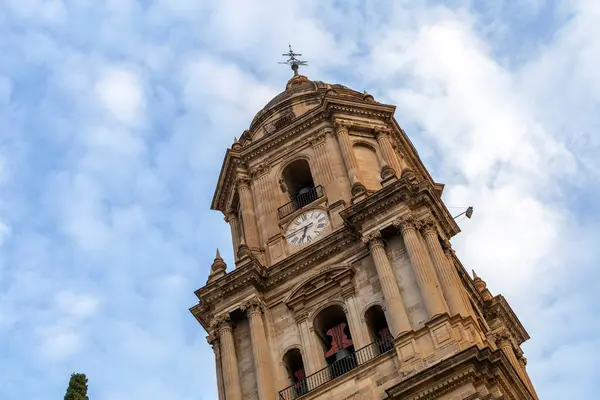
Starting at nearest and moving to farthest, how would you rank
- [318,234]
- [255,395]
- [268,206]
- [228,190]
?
[255,395] → [318,234] → [268,206] → [228,190]

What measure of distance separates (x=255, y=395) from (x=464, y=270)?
9410mm

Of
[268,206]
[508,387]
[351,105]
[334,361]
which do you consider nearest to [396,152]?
[351,105]

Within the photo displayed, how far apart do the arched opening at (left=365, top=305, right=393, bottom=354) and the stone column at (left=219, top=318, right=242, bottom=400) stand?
4635 mm

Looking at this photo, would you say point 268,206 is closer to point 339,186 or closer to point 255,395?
point 339,186

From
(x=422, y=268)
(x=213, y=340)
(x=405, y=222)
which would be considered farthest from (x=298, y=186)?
(x=422, y=268)

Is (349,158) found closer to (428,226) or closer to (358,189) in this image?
(358,189)

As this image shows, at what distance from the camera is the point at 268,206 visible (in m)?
37.5

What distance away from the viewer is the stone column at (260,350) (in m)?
30.2

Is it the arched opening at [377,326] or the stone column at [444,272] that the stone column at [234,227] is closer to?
the arched opening at [377,326]

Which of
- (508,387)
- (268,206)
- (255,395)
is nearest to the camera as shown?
(508,387)

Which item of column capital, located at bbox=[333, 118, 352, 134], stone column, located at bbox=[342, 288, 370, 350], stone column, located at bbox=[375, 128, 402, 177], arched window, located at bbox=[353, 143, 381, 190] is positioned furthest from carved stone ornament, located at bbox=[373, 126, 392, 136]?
stone column, located at bbox=[342, 288, 370, 350]

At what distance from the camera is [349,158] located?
36969 mm

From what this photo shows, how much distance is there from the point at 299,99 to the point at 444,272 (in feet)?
48.3

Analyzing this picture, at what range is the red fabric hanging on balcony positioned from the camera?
103ft
